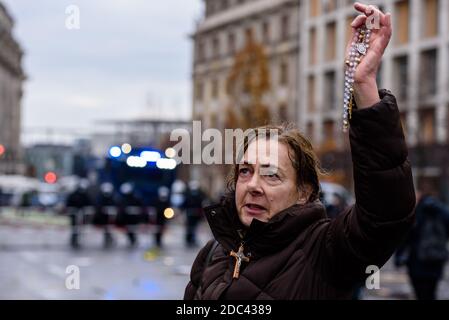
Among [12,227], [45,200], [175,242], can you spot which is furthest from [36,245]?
[45,200]

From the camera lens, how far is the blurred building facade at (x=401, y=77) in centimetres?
4306

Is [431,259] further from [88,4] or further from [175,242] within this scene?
[175,242]

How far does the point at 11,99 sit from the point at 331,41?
4681 cm

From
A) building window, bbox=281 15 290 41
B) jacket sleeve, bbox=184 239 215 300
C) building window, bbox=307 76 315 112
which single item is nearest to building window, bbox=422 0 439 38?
building window, bbox=307 76 315 112

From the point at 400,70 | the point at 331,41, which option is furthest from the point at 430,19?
the point at 331,41

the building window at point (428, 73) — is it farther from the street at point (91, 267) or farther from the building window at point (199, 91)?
the building window at point (199, 91)

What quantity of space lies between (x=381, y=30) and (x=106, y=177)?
38.3 meters

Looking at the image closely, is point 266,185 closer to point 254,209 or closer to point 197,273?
point 254,209

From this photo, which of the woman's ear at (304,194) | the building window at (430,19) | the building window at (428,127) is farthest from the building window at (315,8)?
the woman's ear at (304,194)

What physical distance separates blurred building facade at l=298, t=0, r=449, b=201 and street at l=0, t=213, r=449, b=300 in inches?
401

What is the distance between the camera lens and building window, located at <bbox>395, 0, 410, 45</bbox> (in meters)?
49.0

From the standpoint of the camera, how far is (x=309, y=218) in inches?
139

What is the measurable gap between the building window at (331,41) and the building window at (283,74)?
240 inches

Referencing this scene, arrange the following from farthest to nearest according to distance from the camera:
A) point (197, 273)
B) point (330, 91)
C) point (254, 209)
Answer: point (330, 91), point (197, 273), point (254, 209)
